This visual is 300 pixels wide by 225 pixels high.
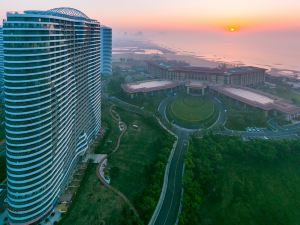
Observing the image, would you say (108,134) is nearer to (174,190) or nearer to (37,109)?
(174,190)

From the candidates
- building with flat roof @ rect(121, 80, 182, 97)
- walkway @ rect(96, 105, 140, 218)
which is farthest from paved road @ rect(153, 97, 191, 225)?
building with flat roof @ rect(121, 80, 182, 97)

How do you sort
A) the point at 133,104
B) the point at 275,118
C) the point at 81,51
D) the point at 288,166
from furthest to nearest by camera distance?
1. the point at 133,104
2. the point at 275,118
3. the point at 288,166
4. the point at 81,51

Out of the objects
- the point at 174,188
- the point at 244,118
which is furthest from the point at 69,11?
the point at 244,118

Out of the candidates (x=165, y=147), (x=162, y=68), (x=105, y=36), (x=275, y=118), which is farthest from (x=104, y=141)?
(x=105, y=36)

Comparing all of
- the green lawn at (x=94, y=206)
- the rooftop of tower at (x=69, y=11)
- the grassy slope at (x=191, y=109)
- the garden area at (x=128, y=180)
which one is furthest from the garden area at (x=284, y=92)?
the green lawn at (x=94, y=206)

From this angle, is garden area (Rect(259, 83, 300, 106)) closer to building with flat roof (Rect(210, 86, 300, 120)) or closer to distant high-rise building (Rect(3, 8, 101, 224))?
building with flat roof (Rect(210, 86, 300, 120))

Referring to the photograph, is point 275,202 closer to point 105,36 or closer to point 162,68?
point 162,68
